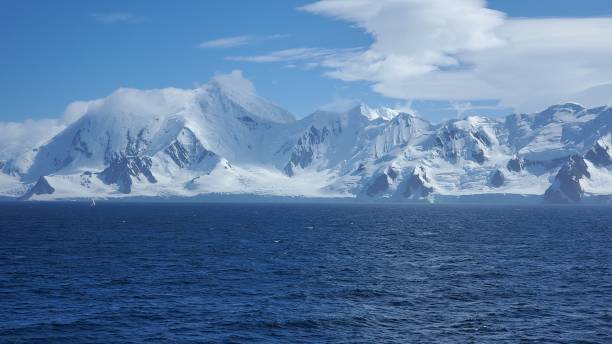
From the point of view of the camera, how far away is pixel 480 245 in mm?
166625

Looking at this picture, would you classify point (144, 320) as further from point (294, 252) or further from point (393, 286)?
point (294, 252)

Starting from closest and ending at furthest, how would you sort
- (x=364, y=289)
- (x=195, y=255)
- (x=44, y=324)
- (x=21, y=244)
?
(x=44, y=324)
(x=364, y=289)
(x=195, y=255)
(x=21, y=244)

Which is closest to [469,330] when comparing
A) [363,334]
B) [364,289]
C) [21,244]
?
[363,334]

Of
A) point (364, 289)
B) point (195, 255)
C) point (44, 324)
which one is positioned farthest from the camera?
point (195, 255)

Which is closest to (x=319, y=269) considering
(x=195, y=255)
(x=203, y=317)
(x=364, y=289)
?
(x=364, y=289)

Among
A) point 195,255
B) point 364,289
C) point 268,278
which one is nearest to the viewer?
point 364,289

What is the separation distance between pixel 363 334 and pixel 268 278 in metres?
37.8

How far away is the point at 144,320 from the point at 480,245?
108000 millimetres

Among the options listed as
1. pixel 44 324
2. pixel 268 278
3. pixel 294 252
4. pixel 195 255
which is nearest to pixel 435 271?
pixel 268 278

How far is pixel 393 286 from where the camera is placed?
102 m

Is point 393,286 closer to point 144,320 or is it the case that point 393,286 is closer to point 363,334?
point 363,334

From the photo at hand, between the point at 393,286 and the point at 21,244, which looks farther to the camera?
the point at 21,244

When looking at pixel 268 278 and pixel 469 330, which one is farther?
pixel 268 278

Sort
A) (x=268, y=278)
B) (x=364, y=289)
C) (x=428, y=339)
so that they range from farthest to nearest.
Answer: (x=268, y=278) → (x=364, y=289) → (x=428, y=339)
